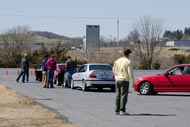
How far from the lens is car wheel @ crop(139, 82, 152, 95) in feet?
81.9

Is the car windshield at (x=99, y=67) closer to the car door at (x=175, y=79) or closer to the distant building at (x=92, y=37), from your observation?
the car door at (x=175, y=79)

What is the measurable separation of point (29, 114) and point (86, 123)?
2210 mm

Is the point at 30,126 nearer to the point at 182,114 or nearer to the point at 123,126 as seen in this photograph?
the point at 123,126

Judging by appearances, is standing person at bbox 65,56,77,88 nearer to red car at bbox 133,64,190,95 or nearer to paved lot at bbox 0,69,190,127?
red car at bbox 133,64,190,95

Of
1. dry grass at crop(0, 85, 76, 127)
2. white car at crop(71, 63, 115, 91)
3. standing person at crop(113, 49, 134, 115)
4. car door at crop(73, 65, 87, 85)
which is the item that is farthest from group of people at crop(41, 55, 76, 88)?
standing person at crop(113, 49, 134, 115)

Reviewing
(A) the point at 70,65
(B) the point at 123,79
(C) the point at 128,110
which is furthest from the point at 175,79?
(B) the point at 123,79

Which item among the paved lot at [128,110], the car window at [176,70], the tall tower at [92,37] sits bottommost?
the paved lot at [128,110]

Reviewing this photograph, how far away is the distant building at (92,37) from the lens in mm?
75625

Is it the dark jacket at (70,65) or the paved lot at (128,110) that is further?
the dark jacket at (70,65)

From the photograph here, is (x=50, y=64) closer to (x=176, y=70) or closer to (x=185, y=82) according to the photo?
(x=176, y=70)

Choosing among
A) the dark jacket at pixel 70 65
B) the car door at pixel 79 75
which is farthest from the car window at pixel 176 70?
the dark jacket at pixel 70 65

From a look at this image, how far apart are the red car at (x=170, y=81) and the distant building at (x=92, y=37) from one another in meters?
50.2

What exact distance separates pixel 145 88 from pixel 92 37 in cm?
5236

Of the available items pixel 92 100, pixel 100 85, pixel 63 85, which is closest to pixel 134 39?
pixel 63 85
